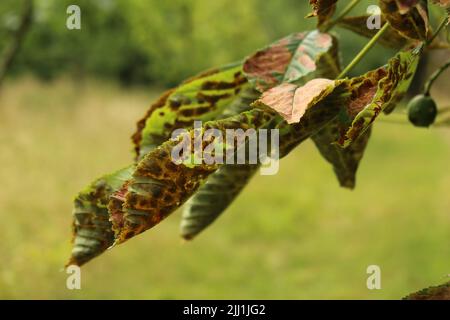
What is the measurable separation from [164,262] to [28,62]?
722cm

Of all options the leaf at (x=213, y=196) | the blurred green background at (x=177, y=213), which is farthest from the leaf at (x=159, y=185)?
the blurred green background at (x=177, y=213)

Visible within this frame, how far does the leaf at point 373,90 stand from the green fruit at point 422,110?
11.9 inches

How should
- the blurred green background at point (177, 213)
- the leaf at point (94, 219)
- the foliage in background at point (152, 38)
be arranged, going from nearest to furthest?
the leaf at point (94, 219)
the blurred green background at point (177, 213)
the foliage in background at point (152, 38)

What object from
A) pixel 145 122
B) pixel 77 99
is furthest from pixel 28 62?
pixel 145 122

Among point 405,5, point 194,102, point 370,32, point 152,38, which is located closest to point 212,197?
point 194,102

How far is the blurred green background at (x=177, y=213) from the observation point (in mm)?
4969

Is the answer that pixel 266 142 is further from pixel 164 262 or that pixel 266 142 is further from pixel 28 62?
pixel 28 62

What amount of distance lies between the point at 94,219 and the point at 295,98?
0.25m

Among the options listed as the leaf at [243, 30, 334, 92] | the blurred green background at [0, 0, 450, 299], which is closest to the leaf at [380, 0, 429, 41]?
the leaf at [243, 30, 334, 92]

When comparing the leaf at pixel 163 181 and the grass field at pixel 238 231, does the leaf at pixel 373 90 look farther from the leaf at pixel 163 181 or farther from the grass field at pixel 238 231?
the grass field at pixel 238 231

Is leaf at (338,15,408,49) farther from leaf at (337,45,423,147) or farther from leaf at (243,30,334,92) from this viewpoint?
leaf at (337,45,423,147)

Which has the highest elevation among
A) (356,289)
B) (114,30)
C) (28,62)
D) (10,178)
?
(114,30)

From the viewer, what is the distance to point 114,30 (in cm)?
1393

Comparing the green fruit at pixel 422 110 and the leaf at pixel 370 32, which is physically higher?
the leaf at pixel 370 32
